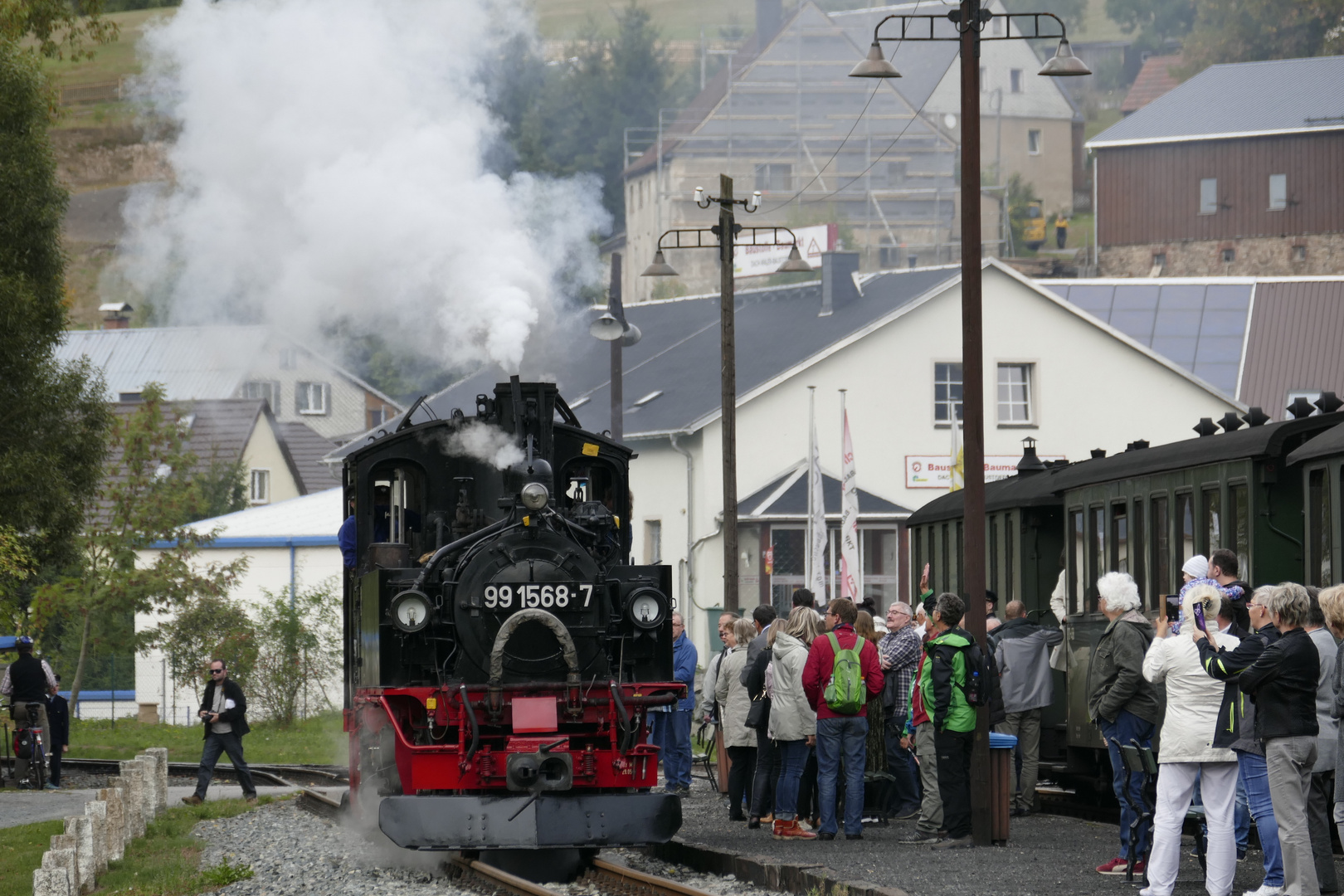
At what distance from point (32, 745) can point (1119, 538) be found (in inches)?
526

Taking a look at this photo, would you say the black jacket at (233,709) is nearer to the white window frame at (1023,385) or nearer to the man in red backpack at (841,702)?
the man in red backpack at (841,702)

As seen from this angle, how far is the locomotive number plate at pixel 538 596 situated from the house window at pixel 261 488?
4945 centimetres

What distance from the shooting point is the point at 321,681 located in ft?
111

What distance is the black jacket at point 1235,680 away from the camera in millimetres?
9438

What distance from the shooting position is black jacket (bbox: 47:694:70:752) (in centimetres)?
2281

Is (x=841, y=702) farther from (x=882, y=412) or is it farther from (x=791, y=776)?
(x=882, y=412)

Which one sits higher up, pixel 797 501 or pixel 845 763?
pixel 797 501

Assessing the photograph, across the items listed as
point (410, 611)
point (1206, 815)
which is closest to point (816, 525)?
point (410, 611)

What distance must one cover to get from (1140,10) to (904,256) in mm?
48620

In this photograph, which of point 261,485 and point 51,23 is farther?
point 261,485

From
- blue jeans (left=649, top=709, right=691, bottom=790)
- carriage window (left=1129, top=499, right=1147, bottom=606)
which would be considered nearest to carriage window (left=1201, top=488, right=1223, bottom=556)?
carriage window (left=1129, top=499, right=1147, bottom=606)

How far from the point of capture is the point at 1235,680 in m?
9.48

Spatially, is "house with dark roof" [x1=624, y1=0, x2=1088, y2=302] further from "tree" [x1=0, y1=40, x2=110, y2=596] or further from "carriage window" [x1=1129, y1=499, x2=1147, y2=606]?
"carriage window" [x1=1129, y1=499, x2=1147, y2=606]

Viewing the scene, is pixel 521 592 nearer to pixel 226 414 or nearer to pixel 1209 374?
pixel 1209 374
